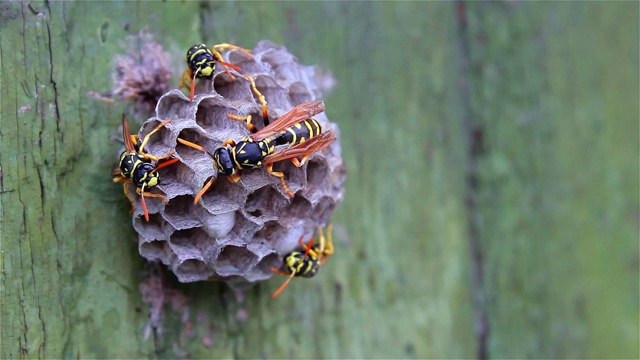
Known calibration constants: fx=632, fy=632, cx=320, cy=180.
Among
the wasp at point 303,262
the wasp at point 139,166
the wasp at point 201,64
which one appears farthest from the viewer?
the wasp at point 303,262

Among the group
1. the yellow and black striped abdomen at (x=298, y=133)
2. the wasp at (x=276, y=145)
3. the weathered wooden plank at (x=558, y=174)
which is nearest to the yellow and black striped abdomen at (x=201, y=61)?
the wasp at (x=276, y=145)

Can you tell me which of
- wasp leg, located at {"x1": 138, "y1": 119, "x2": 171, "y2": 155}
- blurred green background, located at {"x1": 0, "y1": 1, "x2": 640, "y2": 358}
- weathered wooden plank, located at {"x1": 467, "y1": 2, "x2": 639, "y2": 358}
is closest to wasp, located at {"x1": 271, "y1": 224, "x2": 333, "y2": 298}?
blurred green background, located at {"x1": 0, "y1": 1, "x2": 640, "y2": 358}

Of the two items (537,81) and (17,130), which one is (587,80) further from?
(17,130)

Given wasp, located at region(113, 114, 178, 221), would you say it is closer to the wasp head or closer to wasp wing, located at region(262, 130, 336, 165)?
the wasp head

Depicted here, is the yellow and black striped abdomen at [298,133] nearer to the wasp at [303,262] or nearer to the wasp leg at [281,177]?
the wasp leg at [281,177]

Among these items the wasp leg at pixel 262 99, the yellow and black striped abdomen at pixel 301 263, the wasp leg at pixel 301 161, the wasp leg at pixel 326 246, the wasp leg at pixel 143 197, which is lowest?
the yellow and black striped abdomen at pixel 301 263

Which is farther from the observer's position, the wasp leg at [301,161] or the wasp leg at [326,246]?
the wasp leg at [326,246]

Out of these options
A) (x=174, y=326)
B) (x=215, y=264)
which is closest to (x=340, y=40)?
(x=215, y=264)
